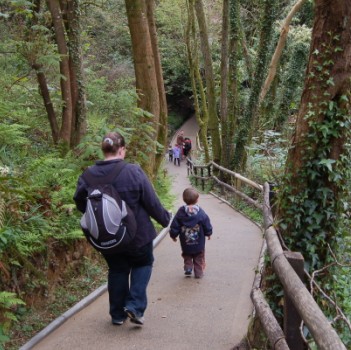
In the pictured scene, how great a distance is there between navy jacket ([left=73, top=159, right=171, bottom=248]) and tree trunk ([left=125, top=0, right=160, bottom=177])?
13.7ft

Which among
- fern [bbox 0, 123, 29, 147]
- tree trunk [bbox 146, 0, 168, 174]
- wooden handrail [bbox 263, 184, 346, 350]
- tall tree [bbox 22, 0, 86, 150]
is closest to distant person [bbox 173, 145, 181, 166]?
tree trunk [bbox 146, 0, 168, 174]

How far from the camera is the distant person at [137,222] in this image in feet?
13.6

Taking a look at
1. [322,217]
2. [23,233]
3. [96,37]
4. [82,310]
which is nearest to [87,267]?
[82,310]

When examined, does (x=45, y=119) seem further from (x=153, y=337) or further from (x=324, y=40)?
(x=324, y=40)

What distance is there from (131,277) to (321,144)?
2124mm

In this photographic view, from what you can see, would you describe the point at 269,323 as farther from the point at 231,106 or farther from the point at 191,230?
the point at 231,106

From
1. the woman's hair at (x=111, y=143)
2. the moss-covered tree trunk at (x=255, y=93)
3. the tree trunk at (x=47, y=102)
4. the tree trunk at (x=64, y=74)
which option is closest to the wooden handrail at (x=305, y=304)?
the woman's hair at (x=111, y=143)

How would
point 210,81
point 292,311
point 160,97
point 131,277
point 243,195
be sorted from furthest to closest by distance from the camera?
point 210,81, point 243,195, point 160,97, point 131,277, point 292,311

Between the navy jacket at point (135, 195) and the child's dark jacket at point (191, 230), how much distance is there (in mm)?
Result: 1857

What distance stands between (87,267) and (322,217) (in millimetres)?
3290

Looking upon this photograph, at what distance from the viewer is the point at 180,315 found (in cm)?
506

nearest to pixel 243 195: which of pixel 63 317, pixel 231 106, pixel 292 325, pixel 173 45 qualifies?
pixel 231 106

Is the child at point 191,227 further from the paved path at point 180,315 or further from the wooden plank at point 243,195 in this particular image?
the wooden plank at point 243,195

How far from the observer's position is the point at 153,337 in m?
4.46
